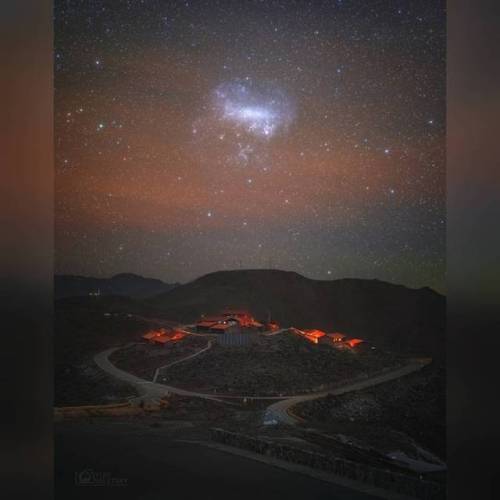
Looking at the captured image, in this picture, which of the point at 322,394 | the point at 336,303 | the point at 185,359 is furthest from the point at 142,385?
the point at 336,303

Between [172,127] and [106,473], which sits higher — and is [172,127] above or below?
above

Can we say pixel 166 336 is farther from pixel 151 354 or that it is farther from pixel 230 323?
pixel 230 323

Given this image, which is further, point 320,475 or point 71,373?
point 71,373

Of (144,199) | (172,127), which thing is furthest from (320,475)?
(172,127)

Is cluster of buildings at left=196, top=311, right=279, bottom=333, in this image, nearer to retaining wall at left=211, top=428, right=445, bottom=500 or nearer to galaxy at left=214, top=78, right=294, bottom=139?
retaining wall at left=211, top=428, right=445, bottom=500

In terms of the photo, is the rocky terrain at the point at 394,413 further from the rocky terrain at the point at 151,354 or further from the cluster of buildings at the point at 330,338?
the rocky terrain at the point at 151,354

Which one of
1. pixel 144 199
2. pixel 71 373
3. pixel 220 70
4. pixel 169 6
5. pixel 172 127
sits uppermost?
pixel 169 6

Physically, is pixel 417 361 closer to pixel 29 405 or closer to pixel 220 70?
pixel 220 70
